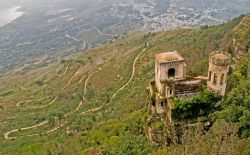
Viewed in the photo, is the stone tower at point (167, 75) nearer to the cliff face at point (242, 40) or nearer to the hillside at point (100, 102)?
the hillside at point (100, 102)

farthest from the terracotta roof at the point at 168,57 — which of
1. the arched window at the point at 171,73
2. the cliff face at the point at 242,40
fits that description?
the cliff face at the point at 242,40

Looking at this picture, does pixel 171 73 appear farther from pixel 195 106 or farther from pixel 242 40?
pixel 242 40

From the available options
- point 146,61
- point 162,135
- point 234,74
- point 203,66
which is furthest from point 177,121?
point 146,61

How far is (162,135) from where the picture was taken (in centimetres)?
3509

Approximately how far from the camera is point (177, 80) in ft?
119

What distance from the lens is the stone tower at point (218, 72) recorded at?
3388cm

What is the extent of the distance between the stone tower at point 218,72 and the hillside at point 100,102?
1.24 metres

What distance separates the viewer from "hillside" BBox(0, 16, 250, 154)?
39.0 m

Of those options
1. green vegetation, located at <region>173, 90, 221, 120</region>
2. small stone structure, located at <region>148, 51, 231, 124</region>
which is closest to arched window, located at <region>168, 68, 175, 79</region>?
small stone structure, located at <region>148, 51, 231, 124</region>

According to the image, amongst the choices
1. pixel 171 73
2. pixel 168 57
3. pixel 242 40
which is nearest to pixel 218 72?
pixel 171 73

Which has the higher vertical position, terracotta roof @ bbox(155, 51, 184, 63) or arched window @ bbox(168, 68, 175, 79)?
terracotta roof @ bbox(155, 51, 184, 63)

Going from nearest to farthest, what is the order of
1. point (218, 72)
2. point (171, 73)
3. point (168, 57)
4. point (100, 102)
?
1. point (218, 72)
2. point (168, 57)
3. point (171, 73)
4. point (100, 102)

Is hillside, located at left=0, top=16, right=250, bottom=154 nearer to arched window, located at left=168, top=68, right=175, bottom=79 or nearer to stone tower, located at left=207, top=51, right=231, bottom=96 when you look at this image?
stone tower, located at left=207, top=51, right=231, bottom=96

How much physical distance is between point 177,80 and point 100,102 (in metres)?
43.0
